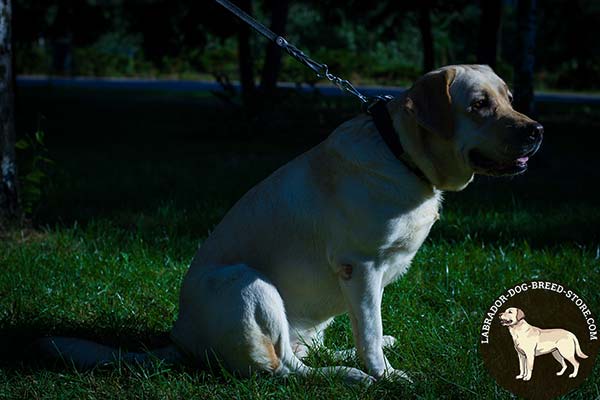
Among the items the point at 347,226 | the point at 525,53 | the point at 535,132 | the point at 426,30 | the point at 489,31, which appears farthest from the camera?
the point at 426,30

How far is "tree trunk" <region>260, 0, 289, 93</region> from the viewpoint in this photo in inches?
478

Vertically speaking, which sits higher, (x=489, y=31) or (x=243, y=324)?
(x=489, y=31)

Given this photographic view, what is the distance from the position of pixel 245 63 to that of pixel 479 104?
1049 cm

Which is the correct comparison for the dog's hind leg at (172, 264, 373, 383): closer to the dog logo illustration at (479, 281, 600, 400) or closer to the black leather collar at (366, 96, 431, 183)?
the dog logo illustration at (479, 281, 600, 400)

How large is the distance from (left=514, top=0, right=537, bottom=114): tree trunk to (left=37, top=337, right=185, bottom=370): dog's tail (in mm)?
6741

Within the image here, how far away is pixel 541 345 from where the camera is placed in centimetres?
314

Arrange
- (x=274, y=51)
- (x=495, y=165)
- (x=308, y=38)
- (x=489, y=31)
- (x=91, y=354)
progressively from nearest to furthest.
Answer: (x=495, y=165) → (x=91, y=354) → (x=274, y=51) → (x=489, y=31) → (x=308, y=38)

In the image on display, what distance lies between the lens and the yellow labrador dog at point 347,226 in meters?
3.20

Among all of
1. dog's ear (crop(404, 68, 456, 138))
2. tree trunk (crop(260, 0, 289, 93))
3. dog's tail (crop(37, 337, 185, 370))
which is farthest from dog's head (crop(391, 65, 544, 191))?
tree trunk (crop(260, 0, 289, 93))

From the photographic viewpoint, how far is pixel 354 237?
3291 mm

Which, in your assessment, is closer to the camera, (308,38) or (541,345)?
(541,345)

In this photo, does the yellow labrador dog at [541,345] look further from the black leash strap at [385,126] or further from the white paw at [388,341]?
the black leash strap at [385,126]

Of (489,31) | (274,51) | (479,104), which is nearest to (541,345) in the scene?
(479,104)

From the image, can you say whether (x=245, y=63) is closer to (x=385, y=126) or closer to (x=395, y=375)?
(x=385, y=126)
